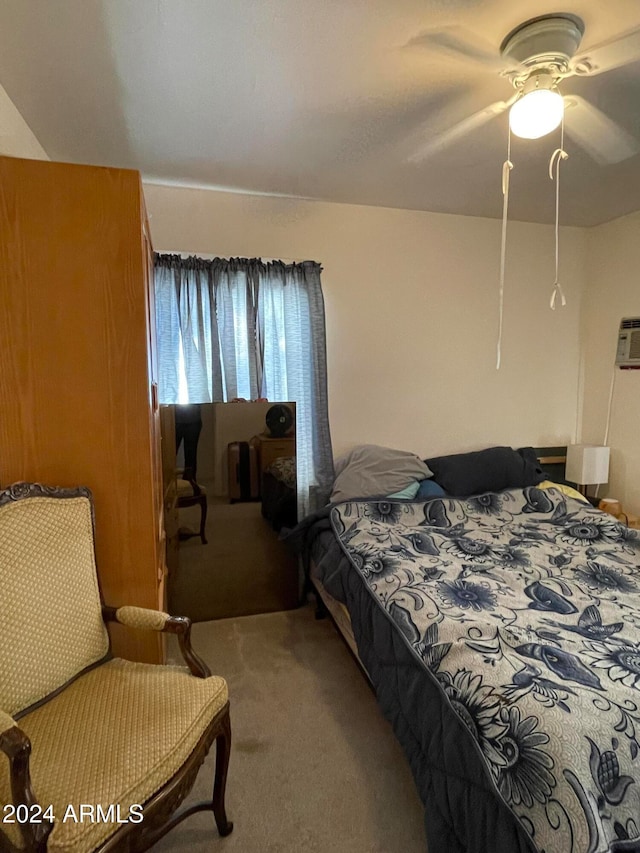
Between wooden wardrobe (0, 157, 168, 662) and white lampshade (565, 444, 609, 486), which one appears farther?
white lampshade (565, 444, 609, 486)

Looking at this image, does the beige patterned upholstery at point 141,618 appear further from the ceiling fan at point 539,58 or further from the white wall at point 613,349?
the white wall at point 613,349

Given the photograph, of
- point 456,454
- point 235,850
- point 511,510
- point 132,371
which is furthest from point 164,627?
point 456,454

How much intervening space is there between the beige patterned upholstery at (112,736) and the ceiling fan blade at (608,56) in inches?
92.1

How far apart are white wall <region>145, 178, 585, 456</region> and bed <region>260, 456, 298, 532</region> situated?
0.48 meters

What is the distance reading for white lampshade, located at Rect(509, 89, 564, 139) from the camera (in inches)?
61.2

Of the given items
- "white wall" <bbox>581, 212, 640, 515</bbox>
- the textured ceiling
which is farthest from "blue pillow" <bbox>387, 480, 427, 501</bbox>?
the textured ceiling

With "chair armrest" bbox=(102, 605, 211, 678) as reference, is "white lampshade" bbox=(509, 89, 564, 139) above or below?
above

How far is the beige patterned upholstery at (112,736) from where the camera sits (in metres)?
1.10

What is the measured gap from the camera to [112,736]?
1.26m

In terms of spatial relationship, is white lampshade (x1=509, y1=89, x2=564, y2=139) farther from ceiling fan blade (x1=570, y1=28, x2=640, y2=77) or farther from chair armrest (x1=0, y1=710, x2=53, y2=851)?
chair armrest (x1=0, y1=710, x2=53, y2=851)

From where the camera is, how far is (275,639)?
8.71ft

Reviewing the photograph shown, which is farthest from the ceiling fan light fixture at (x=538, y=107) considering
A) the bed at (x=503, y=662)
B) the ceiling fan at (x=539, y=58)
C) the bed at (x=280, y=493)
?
the bed at (x=280, y=493)

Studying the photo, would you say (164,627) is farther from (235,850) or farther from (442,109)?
(442,109)

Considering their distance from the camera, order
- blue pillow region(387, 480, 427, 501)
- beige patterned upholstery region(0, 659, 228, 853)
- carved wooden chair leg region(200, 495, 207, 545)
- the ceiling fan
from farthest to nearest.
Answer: blue pillow region(387, 480, 427, 501) < carved wooden chair leg region(200, 495, 207, 545) < the ceiling fan < beige patterned upholstery region(0, 659, 228, 853)
